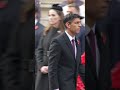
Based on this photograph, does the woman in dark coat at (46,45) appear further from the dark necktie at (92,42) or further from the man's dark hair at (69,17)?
the dark necktie at (92,42)

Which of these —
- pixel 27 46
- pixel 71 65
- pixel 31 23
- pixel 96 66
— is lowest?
pixel 71 65

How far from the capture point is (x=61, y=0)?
335 centimetres

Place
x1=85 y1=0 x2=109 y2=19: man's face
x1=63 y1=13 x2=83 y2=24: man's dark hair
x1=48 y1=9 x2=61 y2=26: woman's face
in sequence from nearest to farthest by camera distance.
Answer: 1. x1=85 y1=0 x2=109 y2=19: man's face
2. x1=48 y1=9 x2=61 y2=26: woman's face
3. x1=63 y1=13 x2=83 y2=24: man's dark hair

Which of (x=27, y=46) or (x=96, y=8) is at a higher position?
(x=96, y=8)

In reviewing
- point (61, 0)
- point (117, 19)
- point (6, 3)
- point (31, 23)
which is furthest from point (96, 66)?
point (61, 0)

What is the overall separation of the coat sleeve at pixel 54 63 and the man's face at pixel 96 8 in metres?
1.77

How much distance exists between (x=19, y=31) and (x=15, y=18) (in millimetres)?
64

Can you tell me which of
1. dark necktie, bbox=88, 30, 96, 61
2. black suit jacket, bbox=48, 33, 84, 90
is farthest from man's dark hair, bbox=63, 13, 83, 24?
dark necktie, bbox=88, 30, 96, 61

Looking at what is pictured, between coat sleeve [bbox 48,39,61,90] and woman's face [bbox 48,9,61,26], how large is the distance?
174mm

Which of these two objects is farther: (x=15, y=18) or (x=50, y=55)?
(x=50, y=55)

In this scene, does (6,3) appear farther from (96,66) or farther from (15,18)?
(96,66)

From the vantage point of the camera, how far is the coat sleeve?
3.47 m

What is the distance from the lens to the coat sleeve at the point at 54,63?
11.4 feet

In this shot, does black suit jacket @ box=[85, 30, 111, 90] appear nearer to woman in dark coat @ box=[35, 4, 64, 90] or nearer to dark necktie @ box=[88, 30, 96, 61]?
dark necktie @ box=[88, 30, 96, 61]
